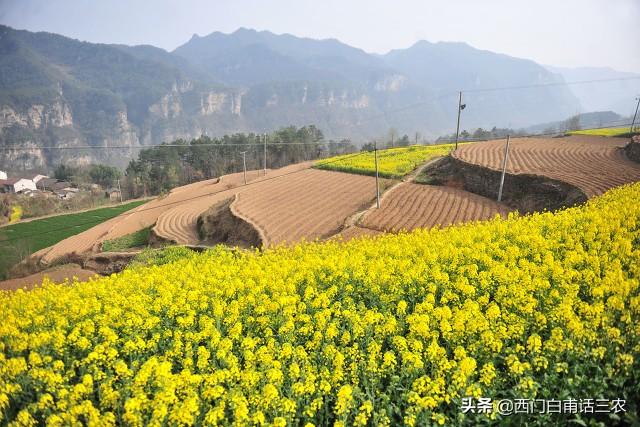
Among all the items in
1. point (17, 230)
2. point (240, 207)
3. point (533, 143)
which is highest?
point (533, 143)

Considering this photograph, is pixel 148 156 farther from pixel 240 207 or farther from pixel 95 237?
pixel 240 207

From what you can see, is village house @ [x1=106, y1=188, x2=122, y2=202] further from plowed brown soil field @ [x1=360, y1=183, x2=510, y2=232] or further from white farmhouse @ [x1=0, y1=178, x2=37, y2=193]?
plowed brown soil field @ [x1=360, y1=183, x2=510, y2=232]

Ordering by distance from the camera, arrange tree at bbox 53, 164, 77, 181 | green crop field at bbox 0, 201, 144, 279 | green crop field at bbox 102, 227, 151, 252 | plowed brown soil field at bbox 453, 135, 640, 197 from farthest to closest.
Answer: tree at bbox 53, 164, 77, 181 → green crop field at bbox 0, 201, 144, 279 → green crop field at bbox 102, 227, 151, 252 → plowed brown soil field at bbox 453, 135, 640, 197

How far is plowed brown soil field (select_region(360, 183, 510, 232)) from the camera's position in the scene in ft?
75.0

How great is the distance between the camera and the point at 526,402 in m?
5.28

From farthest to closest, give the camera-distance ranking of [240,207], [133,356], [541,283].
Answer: [240,207], [541,283], [133,356]

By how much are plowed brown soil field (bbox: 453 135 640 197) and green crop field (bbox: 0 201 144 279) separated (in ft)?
109

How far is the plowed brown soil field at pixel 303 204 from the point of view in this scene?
2438cm

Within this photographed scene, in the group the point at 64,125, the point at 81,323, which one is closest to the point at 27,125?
the point at 64,125

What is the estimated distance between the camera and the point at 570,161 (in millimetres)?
28422

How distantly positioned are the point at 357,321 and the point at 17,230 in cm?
4677

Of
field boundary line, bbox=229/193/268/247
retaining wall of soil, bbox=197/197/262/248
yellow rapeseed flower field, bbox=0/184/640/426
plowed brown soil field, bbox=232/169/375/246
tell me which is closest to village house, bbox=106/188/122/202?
plowed brown soil field, bbox=232/169/375/246

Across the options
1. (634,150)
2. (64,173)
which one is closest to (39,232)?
(634,150)

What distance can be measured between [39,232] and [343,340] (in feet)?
145
